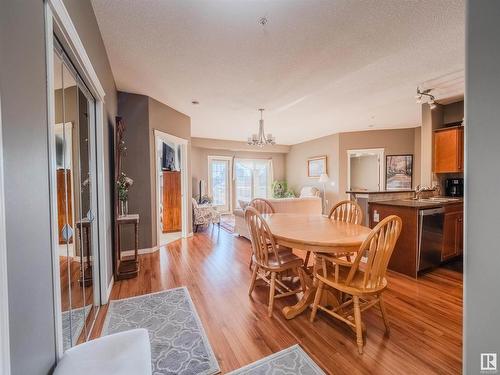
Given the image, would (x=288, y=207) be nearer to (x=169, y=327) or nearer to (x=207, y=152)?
(x=169, y=327)

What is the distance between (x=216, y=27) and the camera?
2.05 metres

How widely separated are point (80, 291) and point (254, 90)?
3.25 metres

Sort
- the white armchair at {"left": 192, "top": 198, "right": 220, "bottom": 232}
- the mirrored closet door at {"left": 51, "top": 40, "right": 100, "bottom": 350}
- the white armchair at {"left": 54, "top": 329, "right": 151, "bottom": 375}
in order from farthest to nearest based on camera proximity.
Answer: the white armchair at {"left": 192, "top": 198, "right": 220, "bottom": 232} → the mirrored closet door at {"left": 51, "top": 40, "right": 100, "bottom": 350} → the white armchair at {"left": 54, "top": 329, "right": 151, "bottom": 375}

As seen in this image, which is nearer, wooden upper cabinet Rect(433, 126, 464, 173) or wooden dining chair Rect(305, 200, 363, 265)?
wooden dining chair Rect(305, 200, 363, 265)

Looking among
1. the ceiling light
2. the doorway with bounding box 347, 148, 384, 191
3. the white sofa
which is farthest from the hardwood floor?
the doorway with bounding box 347, 148, 384, 191

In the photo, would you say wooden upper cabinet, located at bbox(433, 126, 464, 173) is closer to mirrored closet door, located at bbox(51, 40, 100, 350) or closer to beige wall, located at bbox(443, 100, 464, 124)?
beige wall, located at bbox(443, 100, 464, 124)

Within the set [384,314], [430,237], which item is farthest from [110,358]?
[430,237]

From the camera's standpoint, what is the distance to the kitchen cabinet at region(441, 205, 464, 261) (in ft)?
10.3

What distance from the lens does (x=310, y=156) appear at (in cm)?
792

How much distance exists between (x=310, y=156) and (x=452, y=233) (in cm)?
506

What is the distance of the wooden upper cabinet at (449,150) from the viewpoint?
3.57 m

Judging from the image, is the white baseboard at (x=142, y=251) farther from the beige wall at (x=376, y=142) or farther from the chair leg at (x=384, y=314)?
the beige wall at (x=376, y=142)

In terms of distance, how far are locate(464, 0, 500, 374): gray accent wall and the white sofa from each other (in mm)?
3657

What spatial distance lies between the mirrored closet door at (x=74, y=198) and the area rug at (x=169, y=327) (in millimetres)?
251
